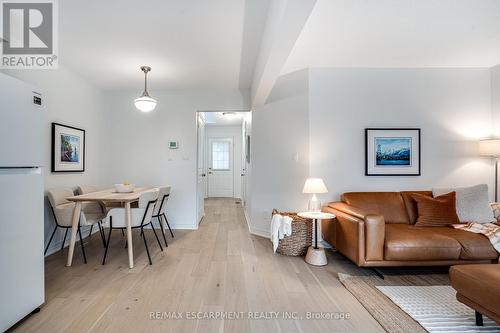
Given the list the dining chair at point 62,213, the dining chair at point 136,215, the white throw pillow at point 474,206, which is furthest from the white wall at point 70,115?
the white throw pillow at point 474,206

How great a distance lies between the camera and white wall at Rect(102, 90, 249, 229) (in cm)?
438

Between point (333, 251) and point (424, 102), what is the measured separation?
238 centimetres

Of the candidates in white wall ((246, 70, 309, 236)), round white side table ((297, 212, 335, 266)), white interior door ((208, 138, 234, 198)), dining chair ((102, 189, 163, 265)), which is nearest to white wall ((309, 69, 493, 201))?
white wall ((246, 70, 309, 236))

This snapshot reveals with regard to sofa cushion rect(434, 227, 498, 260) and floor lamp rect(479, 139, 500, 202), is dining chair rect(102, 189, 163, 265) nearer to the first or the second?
sofa cushion rect(434, 227, 498, 260)

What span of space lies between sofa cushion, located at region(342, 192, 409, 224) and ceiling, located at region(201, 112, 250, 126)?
12.6 ft

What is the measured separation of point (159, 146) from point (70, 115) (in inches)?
52.9

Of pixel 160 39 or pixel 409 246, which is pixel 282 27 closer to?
pixel 160 39

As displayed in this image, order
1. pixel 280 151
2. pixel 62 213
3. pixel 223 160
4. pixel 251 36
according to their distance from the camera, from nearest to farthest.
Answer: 1. pixel 251 36
2. pixel 62 213
3. pixel 280 151
4. pixel 223 160

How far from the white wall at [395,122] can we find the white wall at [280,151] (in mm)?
182

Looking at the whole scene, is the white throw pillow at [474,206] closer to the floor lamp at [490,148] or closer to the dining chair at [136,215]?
the floor lamp at [490,148]

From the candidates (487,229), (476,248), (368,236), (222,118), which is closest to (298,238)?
(368,236)

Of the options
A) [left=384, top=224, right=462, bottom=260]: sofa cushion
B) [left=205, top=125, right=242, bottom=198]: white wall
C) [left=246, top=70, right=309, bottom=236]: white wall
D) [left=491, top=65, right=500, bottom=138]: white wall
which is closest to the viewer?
[left=384, top=224, right=462, bottom=260]: sofa cushion

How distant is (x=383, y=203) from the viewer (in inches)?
119

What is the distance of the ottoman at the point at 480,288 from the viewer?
145cm
